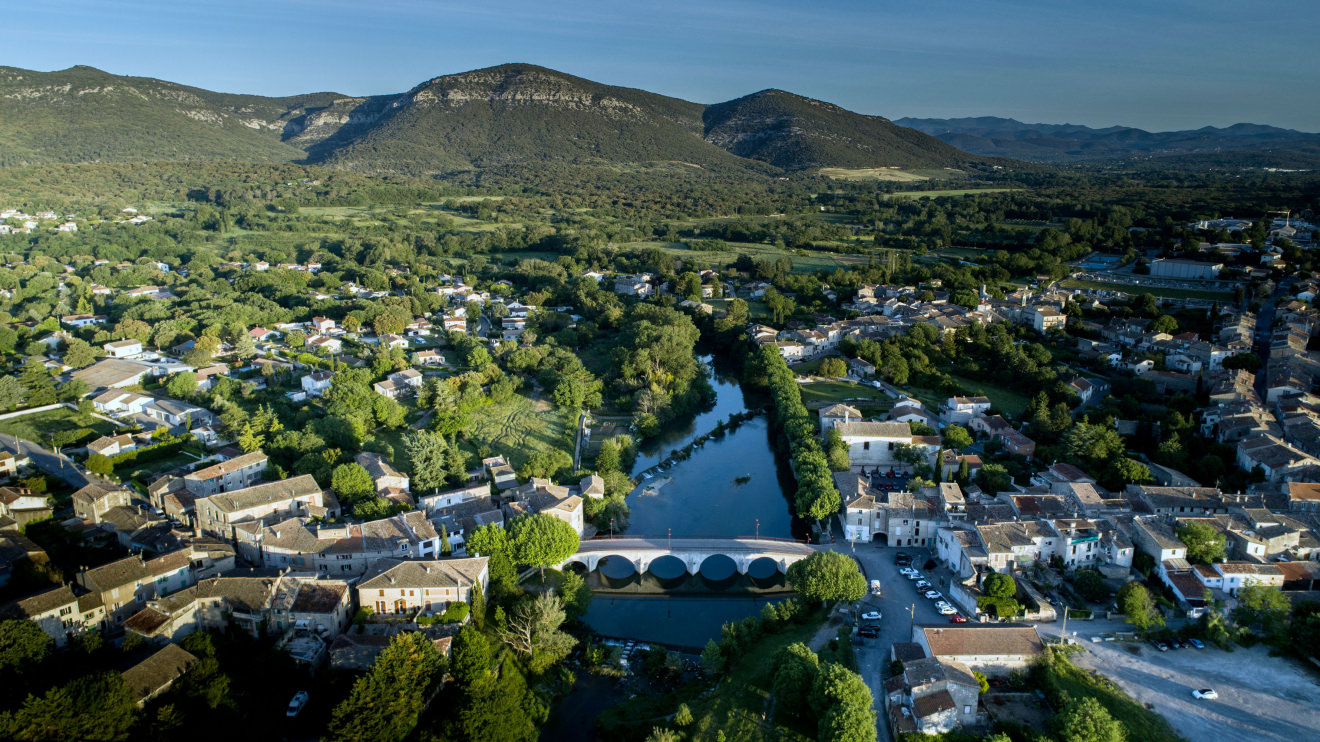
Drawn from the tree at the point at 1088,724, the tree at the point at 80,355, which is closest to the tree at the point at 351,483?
the tree at the point at 1088,724

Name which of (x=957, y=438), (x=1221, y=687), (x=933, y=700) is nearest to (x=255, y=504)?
(x=933, y=700)

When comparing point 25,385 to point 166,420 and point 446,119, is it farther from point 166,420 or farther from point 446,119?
point 446,119

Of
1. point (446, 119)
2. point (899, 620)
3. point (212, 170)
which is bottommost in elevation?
point (899, 620)

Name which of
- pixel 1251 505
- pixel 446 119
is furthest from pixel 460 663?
pixel 446 119

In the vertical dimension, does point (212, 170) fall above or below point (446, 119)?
below

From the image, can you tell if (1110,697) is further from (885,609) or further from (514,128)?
(514,128)

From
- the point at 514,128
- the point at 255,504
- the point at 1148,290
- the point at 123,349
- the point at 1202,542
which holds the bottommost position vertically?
the point at 1202,542

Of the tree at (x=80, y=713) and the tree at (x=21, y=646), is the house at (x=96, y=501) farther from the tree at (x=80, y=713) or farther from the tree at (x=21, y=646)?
the tree at (x=80, y=713)
